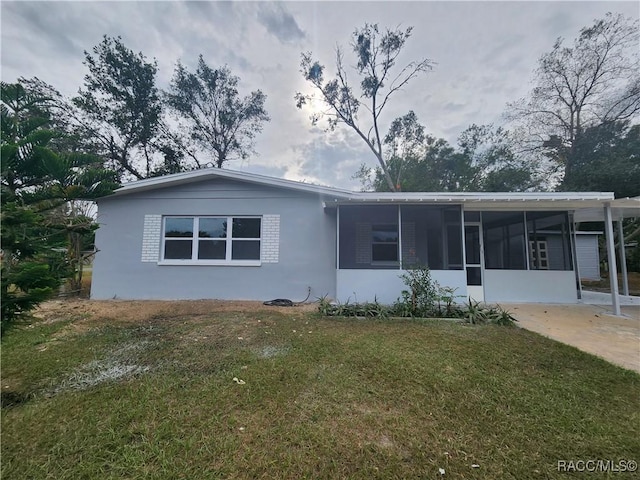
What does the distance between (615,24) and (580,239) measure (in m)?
11.8

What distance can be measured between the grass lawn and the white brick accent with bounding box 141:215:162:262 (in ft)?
12.6

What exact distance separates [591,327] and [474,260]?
317 centimetres

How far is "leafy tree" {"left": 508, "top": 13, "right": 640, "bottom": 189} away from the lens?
14789mm

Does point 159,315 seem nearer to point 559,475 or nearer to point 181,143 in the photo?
point 559,475

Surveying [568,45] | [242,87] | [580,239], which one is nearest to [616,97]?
[568,45]

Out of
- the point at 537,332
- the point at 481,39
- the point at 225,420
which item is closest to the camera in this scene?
the point at 225,420

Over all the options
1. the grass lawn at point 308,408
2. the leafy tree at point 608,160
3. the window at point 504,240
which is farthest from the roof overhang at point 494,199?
the leafy tree at point 608,160

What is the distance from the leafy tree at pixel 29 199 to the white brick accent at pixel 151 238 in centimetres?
468

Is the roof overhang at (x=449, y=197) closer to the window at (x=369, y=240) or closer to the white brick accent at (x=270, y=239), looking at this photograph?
the white brick accent at (x=270, y=239)

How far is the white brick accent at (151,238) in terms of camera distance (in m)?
8.09

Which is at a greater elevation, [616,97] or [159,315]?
[616,97]

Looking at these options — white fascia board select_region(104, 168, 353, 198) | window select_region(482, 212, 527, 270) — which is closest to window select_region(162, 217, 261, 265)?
white fascia board select_region(104, 168, 353, 198)

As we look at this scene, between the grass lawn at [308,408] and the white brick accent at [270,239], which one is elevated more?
the white brick accent at [270,239]

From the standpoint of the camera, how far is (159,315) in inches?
239
